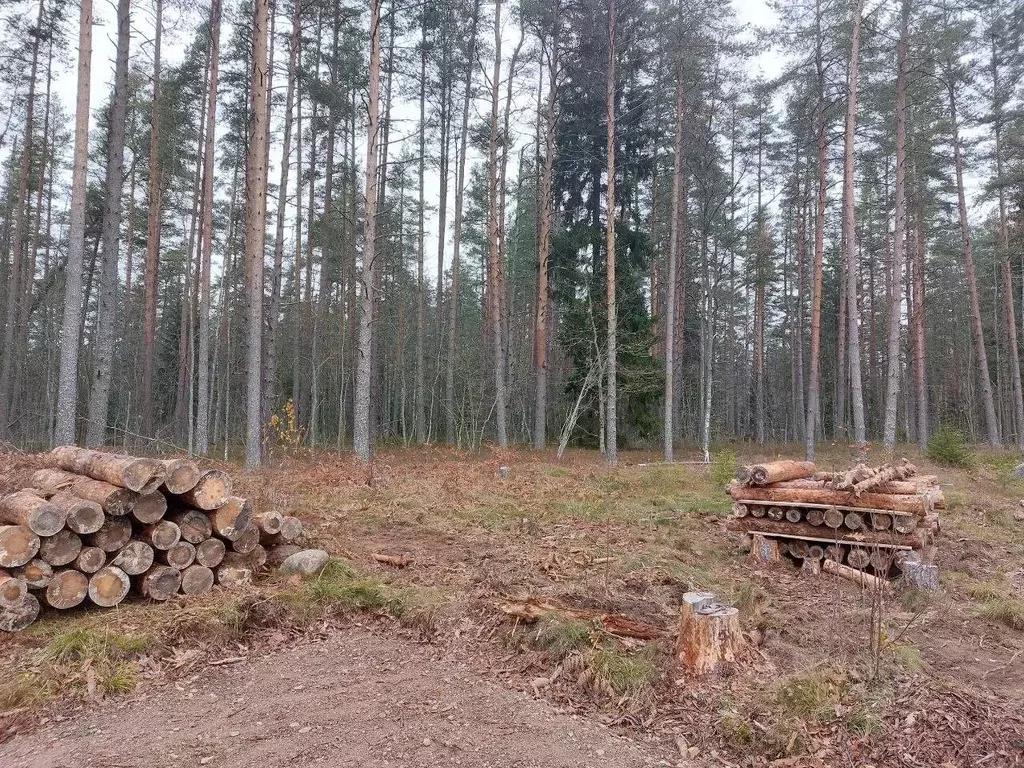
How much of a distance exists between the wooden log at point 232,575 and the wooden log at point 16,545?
142cm

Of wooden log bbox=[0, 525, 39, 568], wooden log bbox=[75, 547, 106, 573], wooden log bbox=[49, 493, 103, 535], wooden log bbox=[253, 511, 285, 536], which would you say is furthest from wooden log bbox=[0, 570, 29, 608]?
wooden log bbox=[253, 511, 285, 536]

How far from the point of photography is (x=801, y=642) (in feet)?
14.7

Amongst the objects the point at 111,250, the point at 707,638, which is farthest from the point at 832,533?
the point at 111,250

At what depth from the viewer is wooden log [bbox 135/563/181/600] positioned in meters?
4.98

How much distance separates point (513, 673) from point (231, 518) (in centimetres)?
306

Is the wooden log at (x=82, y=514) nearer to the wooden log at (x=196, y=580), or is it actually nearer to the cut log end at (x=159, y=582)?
the cut log end at (x=159, y=582)

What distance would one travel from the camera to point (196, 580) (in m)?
5.23

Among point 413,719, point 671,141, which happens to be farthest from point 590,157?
point 413,719

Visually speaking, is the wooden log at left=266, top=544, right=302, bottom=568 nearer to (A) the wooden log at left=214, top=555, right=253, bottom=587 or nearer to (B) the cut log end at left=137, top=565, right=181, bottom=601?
(A) the wooden log at left=214, top=555, right=253, bottom=587

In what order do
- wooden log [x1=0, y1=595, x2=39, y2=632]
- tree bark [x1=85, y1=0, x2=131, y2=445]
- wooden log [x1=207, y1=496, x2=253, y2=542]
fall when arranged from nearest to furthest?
1. wooden log [x1=0, y1=595, x2=39, y2=632]
2. wooden log [x1=207, y1=496, x2=253, y2=542]
3. tree bark [x1=85, y1=0, x2=131, y2=445]

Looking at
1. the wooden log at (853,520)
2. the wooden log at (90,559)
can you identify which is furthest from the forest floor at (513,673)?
the wooden log at (853,520)

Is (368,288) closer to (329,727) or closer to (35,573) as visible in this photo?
(35,573)

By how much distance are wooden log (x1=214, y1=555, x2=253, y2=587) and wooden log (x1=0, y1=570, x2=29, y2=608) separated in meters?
1.41

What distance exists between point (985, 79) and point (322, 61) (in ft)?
Result: 79.2
